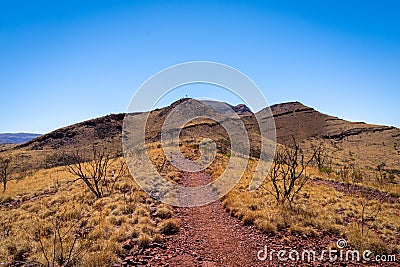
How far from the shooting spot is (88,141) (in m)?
72.4

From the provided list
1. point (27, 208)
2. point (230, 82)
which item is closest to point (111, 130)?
point (27, 208)

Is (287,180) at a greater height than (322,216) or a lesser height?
greater

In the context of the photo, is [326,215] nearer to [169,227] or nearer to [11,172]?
[169,227]

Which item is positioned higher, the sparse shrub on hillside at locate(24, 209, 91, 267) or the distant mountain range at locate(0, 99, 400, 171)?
the distant mountain range at locate(0, 99, 400, 171)

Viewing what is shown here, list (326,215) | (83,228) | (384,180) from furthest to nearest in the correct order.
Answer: (384,180)
(326,215)
(83,228)

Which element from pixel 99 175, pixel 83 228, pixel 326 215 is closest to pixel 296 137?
pixel 99 175

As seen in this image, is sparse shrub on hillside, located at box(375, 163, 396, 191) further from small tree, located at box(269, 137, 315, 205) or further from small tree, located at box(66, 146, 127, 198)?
small tree, located at box(66, 146, 127, 198)

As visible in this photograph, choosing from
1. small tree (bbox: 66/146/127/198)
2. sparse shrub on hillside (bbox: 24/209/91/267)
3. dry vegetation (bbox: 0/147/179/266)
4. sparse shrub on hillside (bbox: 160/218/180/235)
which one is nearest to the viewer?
sparse shrub on hillside (bbox: 24/209/91/267)

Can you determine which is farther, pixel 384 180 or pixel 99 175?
pixel 384 180

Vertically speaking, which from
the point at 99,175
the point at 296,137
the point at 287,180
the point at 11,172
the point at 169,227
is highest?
the point at 296,137

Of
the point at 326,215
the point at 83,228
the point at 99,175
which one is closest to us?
the point at 83,228

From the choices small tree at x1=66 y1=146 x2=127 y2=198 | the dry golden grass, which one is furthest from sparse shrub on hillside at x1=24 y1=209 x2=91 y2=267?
the dry golden grass

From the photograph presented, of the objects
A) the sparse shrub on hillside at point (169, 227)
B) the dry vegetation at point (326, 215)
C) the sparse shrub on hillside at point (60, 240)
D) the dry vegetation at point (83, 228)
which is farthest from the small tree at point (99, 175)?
the dry vegetation at point (326, 215)

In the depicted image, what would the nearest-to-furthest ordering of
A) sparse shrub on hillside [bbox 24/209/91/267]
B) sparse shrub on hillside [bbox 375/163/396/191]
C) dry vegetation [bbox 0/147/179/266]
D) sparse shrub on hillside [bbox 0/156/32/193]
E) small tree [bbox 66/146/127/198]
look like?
sparse shrub on hillside [bbox 24/209/91/267] → dry vegetation [bbox 0/147/179/266] → small tree [bbox 66/146/127/198] → sparse shrub on hillside [bbox 375/163/396/191] → sparse shrub on hillside [bbox 0/156/32/193]
